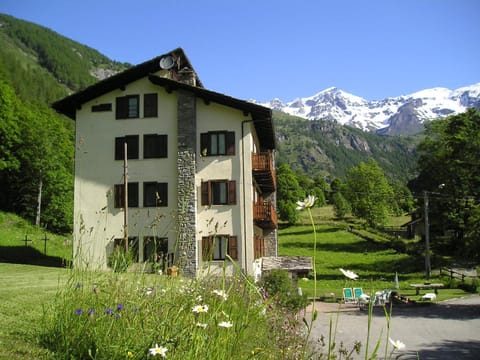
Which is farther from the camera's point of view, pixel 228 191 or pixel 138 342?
pixel 228 191

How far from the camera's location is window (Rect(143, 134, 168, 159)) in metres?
25.9

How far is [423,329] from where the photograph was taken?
18750mm

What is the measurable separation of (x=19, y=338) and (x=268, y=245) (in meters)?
28.3

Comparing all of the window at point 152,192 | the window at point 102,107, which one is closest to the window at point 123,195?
the window at point 152,192

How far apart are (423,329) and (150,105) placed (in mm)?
17251

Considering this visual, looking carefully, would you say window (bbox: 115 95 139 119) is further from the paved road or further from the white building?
the paved road

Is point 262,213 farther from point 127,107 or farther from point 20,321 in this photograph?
point 20,321

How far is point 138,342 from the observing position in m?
4.09

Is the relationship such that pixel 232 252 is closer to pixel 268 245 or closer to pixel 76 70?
pixel 268 245

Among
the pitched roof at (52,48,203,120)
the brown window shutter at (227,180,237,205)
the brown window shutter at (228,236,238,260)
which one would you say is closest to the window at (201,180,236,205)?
the brown window shutter at (227,180,237,205)

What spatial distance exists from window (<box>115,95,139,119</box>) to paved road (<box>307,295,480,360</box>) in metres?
14.3

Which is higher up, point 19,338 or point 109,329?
point 109,329

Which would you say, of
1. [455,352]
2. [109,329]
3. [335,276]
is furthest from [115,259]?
[335,276]

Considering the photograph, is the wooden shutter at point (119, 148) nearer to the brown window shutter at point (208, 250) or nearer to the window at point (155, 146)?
the window at point (155, 146)
